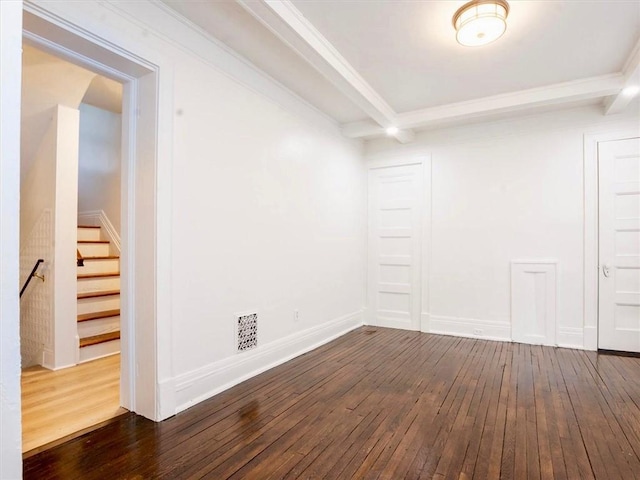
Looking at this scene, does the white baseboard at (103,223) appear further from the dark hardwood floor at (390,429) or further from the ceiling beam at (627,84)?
the ceiling beam at (627,84)

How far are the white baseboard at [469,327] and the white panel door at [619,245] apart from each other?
0.98m

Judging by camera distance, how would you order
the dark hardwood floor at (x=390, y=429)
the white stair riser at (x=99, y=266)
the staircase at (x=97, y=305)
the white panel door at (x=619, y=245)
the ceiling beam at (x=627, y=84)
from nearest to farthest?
the dark hardwood floor at (x=390, y=429) < the ceiling beam at (x=627, y=84) < the staircase at (x=97, y=305) < the white panel door at (x=619, y=245) < the white stair riser at (x=99, y=266)

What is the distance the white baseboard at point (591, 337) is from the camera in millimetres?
3932

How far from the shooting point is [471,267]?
180 inches

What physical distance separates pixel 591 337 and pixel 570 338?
20 centimetres

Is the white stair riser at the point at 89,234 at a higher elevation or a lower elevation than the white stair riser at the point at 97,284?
higher

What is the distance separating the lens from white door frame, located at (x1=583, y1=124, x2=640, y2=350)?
13.0 feet

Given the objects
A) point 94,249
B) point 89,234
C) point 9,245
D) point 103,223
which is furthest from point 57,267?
point 9,245

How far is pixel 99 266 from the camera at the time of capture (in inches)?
173

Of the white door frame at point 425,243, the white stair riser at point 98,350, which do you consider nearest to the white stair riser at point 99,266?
the white stair riser at point 98,350

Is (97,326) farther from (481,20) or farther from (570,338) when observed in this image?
(570,338)

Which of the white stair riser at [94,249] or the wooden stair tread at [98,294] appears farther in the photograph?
the white stair riser at [94,249]

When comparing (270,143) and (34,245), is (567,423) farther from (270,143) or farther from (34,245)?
(34,245)

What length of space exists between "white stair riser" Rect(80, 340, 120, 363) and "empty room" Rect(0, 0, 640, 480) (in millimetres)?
32
